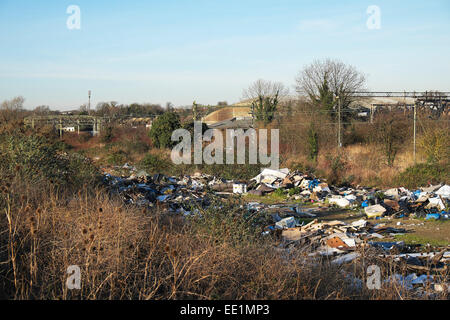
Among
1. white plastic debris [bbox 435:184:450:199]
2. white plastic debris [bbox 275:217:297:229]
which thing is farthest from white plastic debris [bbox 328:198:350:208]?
white plastic debris [bbox 275:217:297:229]

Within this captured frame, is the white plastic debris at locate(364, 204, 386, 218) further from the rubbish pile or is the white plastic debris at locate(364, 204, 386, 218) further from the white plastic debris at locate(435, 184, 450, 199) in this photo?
the rubbish pile

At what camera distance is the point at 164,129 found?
2470 centimetres

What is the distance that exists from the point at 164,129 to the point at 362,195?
13.4 meters

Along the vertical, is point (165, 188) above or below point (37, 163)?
below

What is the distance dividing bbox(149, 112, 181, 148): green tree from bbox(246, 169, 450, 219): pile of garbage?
789cm

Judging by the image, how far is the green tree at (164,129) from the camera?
80.0ft

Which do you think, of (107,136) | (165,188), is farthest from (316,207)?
(107,136)

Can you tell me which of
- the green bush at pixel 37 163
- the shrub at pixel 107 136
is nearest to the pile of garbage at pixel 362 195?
the green bush at pixel 37 163

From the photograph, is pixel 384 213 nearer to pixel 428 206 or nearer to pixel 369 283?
pixel 428 206

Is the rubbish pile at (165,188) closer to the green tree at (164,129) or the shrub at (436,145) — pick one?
the green tree at (164,129)

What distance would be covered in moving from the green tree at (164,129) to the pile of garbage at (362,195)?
7.89 m

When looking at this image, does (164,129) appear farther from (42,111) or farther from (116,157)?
(42,111)

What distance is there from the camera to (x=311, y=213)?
1248cm

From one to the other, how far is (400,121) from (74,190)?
17.8m
